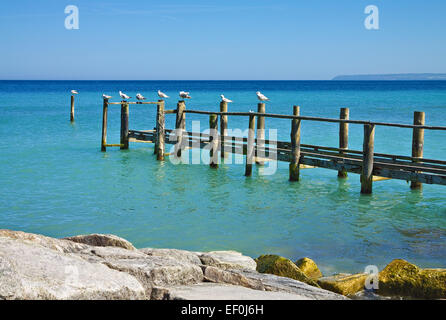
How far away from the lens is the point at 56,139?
1136 inches

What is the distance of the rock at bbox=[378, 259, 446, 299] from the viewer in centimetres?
726

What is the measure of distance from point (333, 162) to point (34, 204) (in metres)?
7.23

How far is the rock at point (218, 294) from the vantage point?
5.25 metres

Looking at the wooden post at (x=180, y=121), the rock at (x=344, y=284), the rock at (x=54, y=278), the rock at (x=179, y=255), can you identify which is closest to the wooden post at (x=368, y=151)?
the rock at (x=344, y=284)

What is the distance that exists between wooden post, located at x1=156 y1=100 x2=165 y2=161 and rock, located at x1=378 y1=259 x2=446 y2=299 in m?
12.4

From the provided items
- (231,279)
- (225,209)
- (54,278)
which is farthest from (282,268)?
(225,209)

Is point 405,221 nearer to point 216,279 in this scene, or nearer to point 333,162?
point 333,162

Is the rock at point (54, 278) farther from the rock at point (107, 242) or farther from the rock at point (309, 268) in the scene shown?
the rock at point (309, 268)

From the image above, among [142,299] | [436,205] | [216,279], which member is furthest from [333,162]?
[142,299]

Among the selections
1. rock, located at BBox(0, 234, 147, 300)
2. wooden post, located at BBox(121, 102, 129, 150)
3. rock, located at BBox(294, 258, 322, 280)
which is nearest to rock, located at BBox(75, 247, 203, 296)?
rock, located at BBox(0, 234, 147, 300)

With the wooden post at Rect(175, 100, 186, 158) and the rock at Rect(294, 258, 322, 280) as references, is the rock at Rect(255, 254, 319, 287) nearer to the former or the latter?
the rock at Rect(294, 258, 322, 280)

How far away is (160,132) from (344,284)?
1259 cm

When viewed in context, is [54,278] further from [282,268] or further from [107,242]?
[282,268]

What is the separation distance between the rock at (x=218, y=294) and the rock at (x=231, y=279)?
250mm
